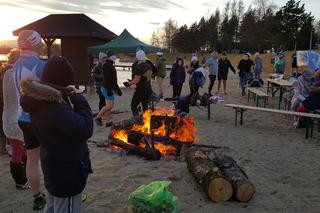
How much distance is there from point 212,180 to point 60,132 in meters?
2.62

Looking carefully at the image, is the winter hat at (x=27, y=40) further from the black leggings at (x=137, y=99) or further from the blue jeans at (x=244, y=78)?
the blue jeans at (x=244, y=78)

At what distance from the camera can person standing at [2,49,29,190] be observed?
16.0ft

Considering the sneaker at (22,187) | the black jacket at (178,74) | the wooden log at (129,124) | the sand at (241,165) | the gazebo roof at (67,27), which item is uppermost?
the gazebo roof at (67,27)

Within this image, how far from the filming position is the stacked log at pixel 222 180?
482 centimetres

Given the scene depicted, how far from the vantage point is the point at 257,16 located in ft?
287

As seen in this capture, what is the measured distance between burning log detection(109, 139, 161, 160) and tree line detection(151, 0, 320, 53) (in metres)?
53.7

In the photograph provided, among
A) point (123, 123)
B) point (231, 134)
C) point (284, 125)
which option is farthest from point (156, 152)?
point (284, 125)

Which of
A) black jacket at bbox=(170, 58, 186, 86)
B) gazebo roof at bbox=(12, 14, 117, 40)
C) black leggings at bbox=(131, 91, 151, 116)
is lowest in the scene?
black leggings at bbox=(131, 91, 151, 116)

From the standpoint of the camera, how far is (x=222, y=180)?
4.80m

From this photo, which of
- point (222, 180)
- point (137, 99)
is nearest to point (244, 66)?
point (137, 99)

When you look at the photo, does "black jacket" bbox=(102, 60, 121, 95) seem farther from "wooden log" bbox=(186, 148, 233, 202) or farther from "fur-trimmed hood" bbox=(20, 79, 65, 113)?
"fur-trimmed hood" bbox=(20, 79, 65, 113)

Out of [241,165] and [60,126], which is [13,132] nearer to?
[60,126]

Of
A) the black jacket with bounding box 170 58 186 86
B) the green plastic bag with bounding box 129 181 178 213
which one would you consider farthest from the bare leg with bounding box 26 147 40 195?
the black jacket with bounding box 170 58 186 86

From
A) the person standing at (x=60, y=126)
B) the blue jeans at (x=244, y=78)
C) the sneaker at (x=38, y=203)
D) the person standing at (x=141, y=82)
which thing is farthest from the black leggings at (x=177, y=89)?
the person standing at (x=60, y=126)
